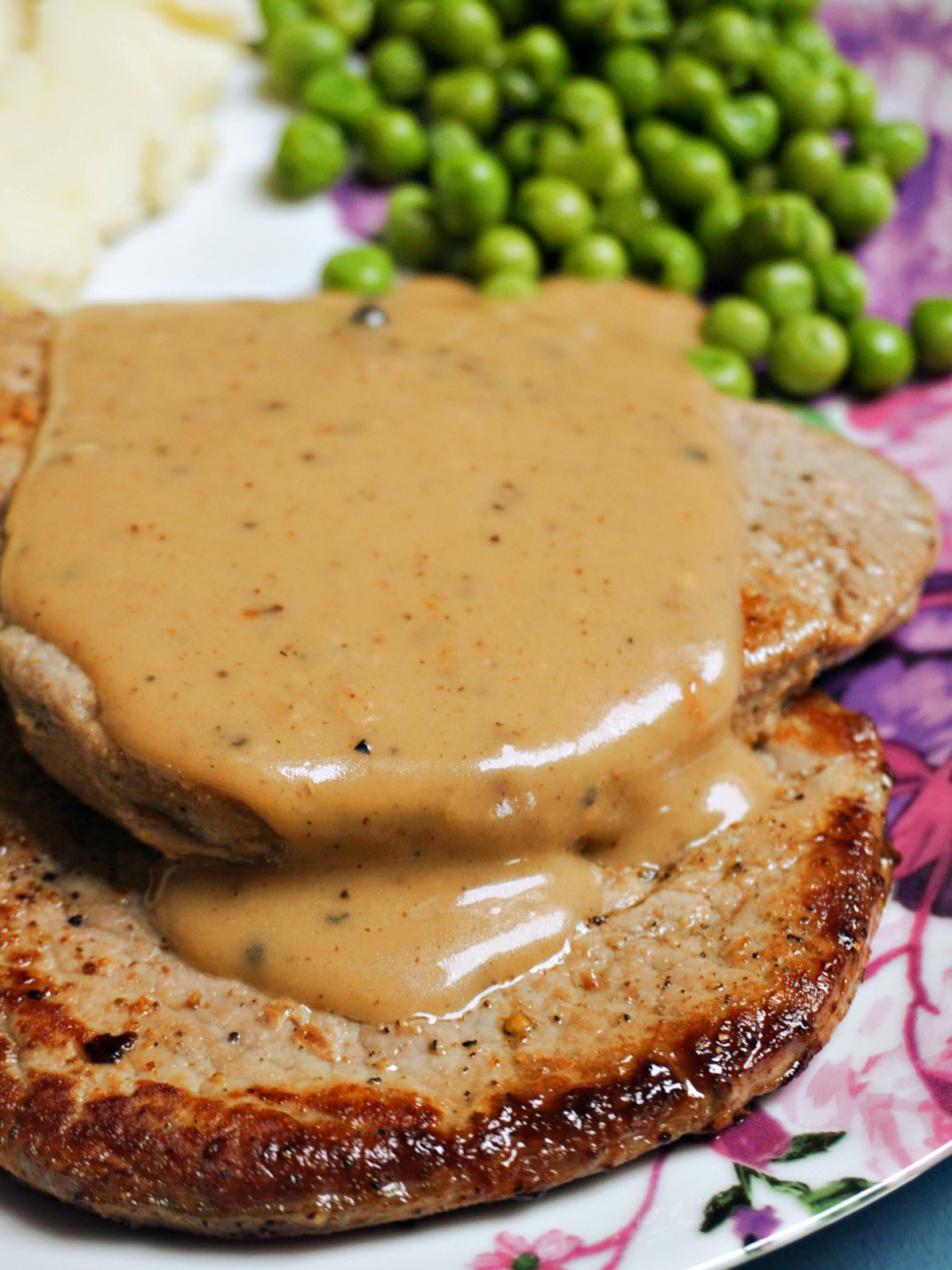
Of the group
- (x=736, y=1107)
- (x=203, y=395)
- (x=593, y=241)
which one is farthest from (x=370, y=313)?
(x=736, y=1107)

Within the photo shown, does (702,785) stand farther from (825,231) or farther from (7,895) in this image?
(825,231)

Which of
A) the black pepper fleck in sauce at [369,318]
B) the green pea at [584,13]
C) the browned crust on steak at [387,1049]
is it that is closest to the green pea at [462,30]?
the green pea at [584,13]

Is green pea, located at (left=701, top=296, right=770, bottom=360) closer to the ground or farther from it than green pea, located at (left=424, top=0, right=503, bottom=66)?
closer to the ground

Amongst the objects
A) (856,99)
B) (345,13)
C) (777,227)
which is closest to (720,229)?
(777,227)

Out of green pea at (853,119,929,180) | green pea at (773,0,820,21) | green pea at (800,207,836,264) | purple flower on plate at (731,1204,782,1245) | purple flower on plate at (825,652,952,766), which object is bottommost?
purple flower on plate at (731,1204,782,1245)

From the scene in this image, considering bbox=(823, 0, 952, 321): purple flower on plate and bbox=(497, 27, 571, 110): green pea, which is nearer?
bbox=(823, 0, 952, 321): purple flower on plate

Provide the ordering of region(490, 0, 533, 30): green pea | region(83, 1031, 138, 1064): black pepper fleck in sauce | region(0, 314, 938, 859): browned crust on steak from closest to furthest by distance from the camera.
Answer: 1. region(83, 1031, 138, 1064): black pepper fleck in sauce
2. region(0, 314, 938, 859): browned crust on steak
3. region(490, 0, 533, 30): green pea

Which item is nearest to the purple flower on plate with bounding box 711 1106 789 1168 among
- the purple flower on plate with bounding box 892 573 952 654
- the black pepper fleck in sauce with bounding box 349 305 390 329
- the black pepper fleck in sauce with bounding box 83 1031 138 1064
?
the black pepper fleck in sauce with bounding box 83 1031 138 1064

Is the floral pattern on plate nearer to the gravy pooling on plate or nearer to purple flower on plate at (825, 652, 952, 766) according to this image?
purple flower on plate at (825, 652, 952, 766)
